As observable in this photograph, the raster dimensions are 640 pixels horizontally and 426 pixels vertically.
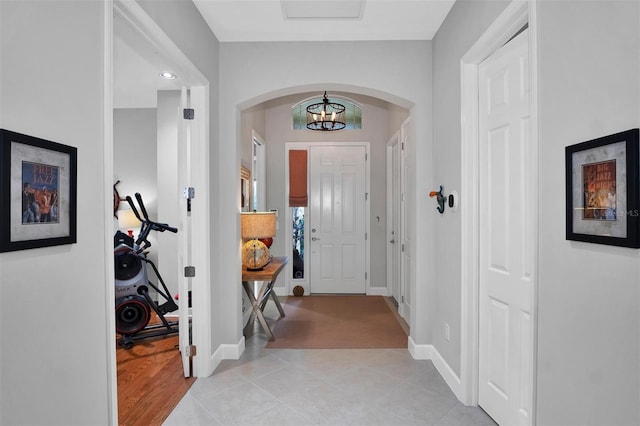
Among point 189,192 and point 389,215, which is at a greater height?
point 189,192

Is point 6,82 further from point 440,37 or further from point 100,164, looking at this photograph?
point 440,37

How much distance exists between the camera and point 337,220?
19.3 feet

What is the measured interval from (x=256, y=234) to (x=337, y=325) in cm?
154

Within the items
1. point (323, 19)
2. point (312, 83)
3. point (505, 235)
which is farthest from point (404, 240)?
point (323, 19)

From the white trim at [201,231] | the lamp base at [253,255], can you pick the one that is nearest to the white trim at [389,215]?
the lamp base at [253,255]

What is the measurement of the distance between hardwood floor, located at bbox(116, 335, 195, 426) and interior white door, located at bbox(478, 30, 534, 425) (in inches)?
82.7

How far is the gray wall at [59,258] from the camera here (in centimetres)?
115

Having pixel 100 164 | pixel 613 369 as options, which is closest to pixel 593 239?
pixel 613 369

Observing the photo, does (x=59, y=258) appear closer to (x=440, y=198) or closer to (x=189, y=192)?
(x=189, y=192)

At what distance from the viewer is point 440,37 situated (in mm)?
3057

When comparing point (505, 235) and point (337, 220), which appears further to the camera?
point (337, 220)

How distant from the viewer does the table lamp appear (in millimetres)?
3543

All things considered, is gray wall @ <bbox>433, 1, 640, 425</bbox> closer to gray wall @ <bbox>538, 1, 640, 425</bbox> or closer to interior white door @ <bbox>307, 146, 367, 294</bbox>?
gray wall @ <bbox>538, 1, 640, 425</bbox>

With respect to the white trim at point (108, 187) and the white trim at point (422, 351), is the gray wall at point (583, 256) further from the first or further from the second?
the white trim at point (108, 187)
